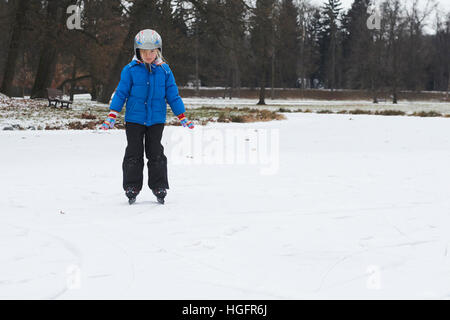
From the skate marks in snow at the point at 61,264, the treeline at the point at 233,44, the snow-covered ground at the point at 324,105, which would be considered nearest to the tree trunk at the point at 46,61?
the treeline at the point at 233,44

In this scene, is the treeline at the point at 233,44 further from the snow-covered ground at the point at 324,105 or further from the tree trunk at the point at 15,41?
the snow-covered ground at the point at 324,105

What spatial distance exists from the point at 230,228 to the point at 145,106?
172 cm

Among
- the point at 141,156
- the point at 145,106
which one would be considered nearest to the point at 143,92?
the point at 145,106

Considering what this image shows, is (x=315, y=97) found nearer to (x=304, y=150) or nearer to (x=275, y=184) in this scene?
(x=304, y=150)

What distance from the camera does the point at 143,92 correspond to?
5.35 meters

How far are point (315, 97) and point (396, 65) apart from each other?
11888mm

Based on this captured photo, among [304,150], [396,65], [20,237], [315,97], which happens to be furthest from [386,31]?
[20,237]

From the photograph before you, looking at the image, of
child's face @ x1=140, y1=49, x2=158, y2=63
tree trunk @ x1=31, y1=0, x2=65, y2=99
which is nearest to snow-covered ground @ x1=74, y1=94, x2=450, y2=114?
tree trunk @ x1=31, y1=0, x2=65, y2=99

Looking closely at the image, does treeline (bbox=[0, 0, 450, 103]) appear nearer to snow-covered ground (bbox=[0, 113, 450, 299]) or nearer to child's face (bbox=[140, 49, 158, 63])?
snow-covered ground (bbox=[0, 113, 450, 299])

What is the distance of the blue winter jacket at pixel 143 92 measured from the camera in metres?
5.31

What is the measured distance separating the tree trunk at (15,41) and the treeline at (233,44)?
1.9 inches

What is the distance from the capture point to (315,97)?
61.1 metres

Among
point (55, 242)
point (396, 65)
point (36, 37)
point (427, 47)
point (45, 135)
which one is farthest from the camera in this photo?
point (427, 47)

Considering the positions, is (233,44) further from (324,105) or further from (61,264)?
(61,264)
